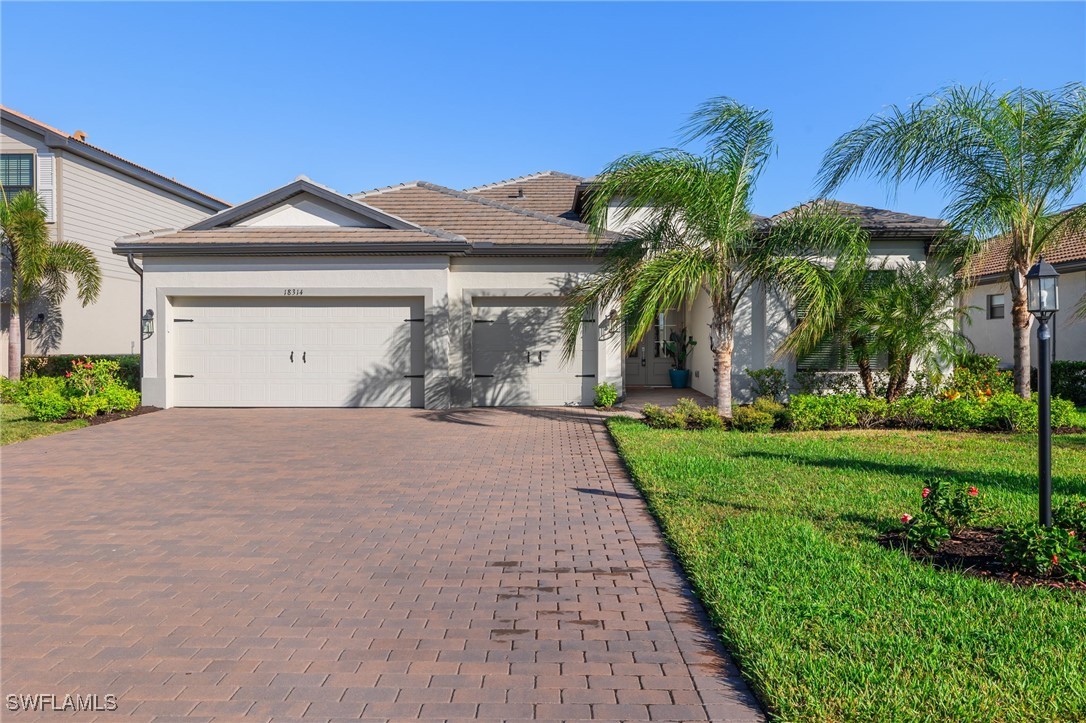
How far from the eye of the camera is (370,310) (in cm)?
1496

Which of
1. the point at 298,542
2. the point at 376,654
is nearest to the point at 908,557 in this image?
the point at 376,654

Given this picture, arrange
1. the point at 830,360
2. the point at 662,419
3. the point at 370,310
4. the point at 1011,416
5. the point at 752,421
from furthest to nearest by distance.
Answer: the point at 370,310
the point at 830,360
the point at 662,419
the point at 752,421
the point at 1011,416

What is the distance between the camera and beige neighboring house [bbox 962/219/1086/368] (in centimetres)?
1745

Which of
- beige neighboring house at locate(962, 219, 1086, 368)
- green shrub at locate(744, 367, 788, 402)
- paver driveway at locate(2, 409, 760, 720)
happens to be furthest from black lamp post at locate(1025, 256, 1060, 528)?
green shrub at locate(744, 367, 788, 402)

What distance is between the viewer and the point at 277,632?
403 cm

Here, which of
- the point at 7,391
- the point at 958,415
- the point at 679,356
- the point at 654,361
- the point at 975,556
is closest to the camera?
the point at 975,556

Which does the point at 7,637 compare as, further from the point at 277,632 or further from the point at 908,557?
the point at 908,557

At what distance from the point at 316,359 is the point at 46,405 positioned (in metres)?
4.82

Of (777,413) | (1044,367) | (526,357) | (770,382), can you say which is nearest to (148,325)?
(526,357)

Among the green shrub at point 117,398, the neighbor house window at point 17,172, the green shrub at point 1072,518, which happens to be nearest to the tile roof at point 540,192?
the green shrub at point 117,398

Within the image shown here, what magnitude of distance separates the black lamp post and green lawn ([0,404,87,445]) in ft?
42.4

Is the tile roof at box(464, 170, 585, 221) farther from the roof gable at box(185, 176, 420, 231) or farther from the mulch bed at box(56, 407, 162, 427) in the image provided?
the mulch bed at box(56, 407, 162, 427)

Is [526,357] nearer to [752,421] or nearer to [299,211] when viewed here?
[752,421]

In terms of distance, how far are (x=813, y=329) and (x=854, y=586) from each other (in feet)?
26.1
